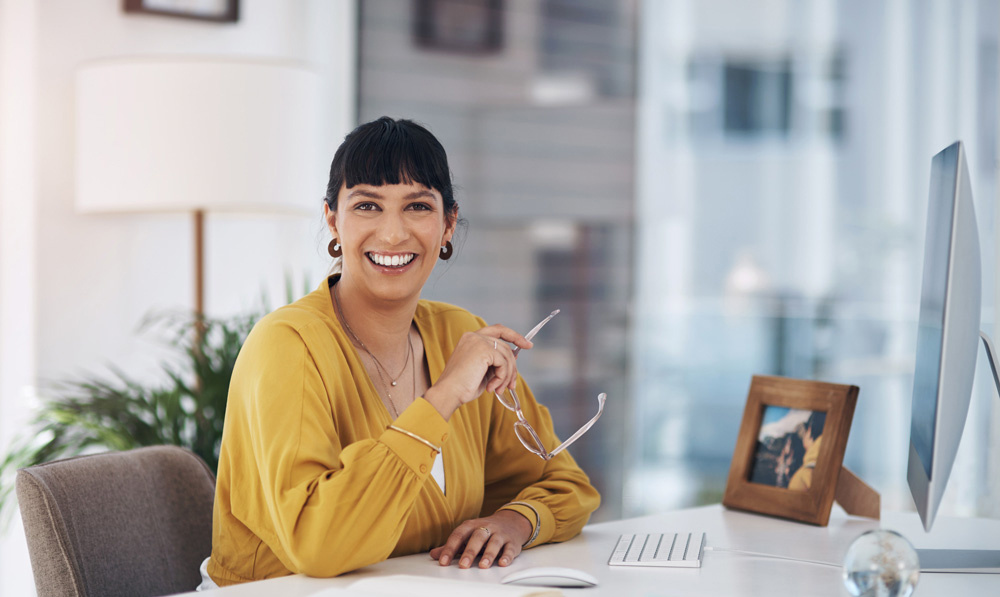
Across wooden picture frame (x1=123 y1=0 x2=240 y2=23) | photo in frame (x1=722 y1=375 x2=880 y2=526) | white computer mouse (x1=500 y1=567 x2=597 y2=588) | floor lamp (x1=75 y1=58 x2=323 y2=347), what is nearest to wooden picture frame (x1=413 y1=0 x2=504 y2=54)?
wooden picture frame (x1=123 y1=0 x2=240 y2=23)

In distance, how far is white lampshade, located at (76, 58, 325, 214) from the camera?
2336 millimetres

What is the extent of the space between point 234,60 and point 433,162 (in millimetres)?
1044

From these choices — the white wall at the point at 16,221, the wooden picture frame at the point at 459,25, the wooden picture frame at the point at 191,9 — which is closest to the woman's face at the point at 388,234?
the white wall at the point at 16,221

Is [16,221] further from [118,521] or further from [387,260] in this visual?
[387,260]

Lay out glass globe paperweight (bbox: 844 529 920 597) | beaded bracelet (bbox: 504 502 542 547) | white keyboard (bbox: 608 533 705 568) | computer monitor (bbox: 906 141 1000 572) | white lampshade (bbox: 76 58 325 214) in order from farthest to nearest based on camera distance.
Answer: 1. white lampshade (bbox: 76 58 325 214)
2. beaded bracelet (bbox: 504 502 542 547)
3. white keyboard (bbox: 608 533 705 568)
4. computer monitor (bbox: 906 141 1000 572)
5. glass globe paperweight (bbox: 844 529 920 597)

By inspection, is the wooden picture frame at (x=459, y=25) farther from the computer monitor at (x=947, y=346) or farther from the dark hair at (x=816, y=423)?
the computer monitor at (x=947, y=346)

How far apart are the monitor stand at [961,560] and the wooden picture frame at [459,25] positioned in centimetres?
211

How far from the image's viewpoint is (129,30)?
105 inches

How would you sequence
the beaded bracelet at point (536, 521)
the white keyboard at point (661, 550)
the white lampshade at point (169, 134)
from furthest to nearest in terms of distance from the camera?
the white lampshade at point (169, 134), the beaded bracelet at point (536, 521), the white keyboard at point (661, 550)

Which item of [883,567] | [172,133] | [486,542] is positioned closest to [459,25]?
[172,133]

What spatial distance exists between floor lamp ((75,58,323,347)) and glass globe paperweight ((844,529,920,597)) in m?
1.73

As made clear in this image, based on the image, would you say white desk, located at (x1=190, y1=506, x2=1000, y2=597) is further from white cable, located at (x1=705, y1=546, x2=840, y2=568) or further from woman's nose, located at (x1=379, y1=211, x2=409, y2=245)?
woman's nose, located at (x1=379, y1=211, x2=409, y2=245)

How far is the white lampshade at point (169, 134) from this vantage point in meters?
2.34

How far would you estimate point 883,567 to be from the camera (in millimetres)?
1102
